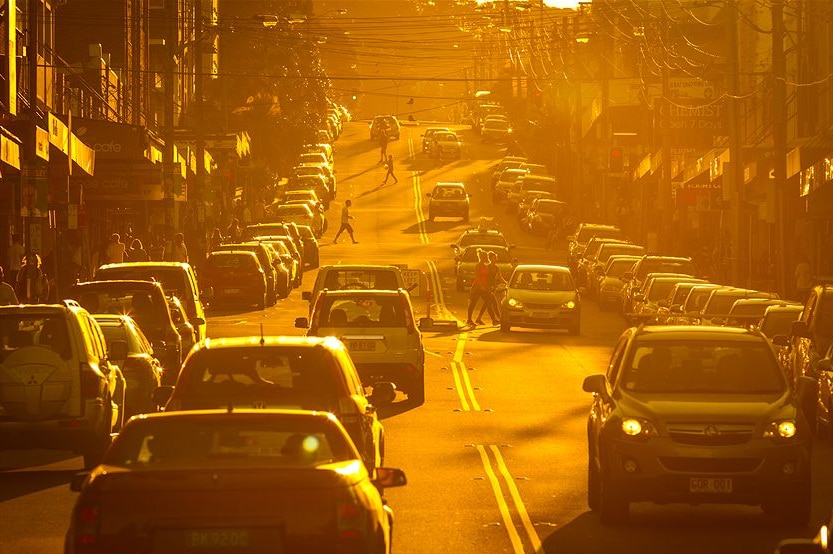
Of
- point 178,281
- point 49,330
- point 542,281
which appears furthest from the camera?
point 542,281

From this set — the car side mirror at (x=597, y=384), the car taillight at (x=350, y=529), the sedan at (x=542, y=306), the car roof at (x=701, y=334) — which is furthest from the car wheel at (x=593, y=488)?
the sedan at (x=542, y=306)

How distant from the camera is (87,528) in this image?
905 cm

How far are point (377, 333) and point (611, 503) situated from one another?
10.7 meters

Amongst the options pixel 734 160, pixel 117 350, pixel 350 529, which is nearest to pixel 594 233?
pixel 734 160

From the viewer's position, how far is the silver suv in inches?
732

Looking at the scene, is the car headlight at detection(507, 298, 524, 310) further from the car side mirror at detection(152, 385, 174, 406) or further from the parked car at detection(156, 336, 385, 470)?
the parked car at detection(156, 336, 385, 470)

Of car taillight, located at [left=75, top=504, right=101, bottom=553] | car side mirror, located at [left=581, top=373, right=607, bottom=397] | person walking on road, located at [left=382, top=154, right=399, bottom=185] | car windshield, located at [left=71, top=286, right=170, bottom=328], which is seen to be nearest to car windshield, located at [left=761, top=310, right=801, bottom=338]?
car windshield, located at [left=71, top=286, right=170, bottom=328]

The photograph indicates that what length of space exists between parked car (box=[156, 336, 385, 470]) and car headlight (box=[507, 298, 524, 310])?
27802 millimetres

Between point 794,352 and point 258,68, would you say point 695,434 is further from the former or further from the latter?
point 258,68

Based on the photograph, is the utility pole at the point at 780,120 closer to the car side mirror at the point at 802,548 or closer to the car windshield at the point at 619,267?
the car windshield at the point at 619,267

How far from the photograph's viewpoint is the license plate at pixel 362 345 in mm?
25156

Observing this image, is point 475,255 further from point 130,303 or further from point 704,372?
point 704,372

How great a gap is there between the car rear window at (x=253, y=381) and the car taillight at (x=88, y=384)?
509 centimetres

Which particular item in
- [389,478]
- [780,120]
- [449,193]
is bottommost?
[389,478]
